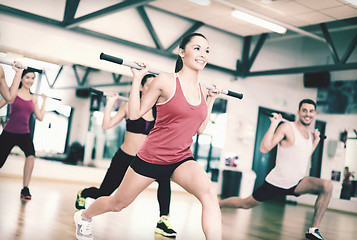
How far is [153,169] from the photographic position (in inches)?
85.0

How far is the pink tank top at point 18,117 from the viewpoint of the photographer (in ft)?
13.1

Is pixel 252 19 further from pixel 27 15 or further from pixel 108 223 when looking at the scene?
pixel 108 223

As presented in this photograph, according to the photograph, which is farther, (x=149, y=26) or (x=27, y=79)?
(x=149, y=26)

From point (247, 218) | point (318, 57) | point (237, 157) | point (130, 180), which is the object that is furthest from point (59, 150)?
point (318, 57)

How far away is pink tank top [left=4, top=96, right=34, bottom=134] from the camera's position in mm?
3998

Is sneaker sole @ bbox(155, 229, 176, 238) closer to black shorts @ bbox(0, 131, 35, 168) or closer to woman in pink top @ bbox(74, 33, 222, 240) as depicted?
woman in pink top @ bbox(74, 33, 222, 240)

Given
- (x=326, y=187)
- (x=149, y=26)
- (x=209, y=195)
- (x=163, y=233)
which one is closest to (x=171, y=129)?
(x=209, y=195)

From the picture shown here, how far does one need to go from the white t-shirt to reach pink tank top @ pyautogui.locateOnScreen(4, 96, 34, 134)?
2602 millimetres

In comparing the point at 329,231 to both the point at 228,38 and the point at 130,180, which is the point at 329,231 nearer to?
the point at 130,180

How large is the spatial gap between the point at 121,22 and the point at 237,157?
3.98 metres

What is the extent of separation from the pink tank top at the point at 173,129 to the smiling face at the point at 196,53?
13 centimetres

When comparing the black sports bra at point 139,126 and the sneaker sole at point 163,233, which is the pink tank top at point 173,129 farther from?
the sneaker sole at point 163,233

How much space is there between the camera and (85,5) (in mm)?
6812

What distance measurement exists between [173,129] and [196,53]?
1.55 feet
